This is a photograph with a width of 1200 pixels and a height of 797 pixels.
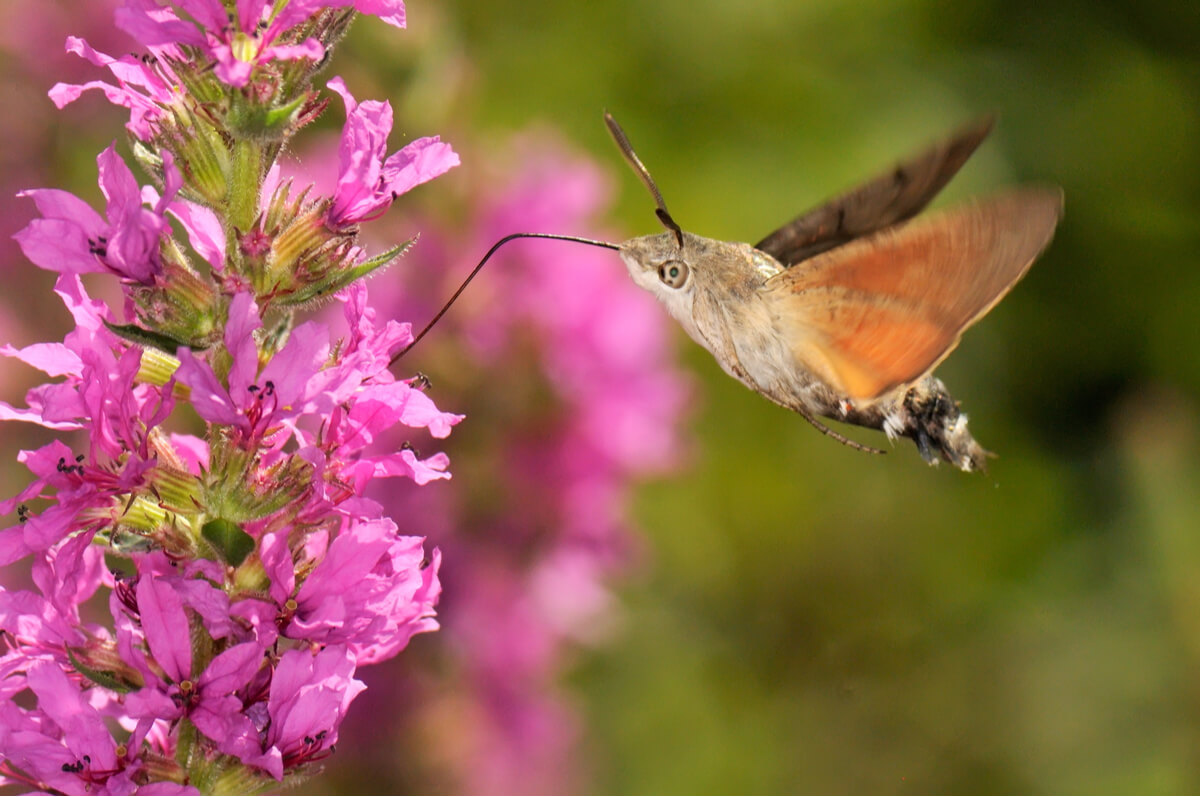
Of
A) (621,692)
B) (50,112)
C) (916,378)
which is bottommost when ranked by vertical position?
(621,692)

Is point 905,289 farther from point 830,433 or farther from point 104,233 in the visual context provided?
point 104,233

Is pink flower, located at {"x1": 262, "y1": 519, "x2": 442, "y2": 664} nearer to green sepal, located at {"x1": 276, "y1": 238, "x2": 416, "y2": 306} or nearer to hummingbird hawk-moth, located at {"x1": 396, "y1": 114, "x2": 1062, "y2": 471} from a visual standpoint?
green sepal, located at {"x1": 276, "y1": 238, "x2": 416, "y2": 306}

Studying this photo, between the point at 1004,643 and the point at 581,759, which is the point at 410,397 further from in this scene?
the point at 1004,643

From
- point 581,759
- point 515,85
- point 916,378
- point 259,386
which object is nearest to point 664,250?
point 916,378

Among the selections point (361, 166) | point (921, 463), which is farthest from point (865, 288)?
point (921, 463)

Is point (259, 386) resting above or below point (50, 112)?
above

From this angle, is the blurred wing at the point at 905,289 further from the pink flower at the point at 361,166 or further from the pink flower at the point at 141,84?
the pink flower at the point at 141,84

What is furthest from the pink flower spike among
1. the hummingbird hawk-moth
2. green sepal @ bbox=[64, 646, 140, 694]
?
the hummingbird hawk-moth

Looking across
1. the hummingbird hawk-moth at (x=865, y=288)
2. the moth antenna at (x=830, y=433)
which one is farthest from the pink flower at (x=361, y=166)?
the moth antenna at (x=830, y=433)
